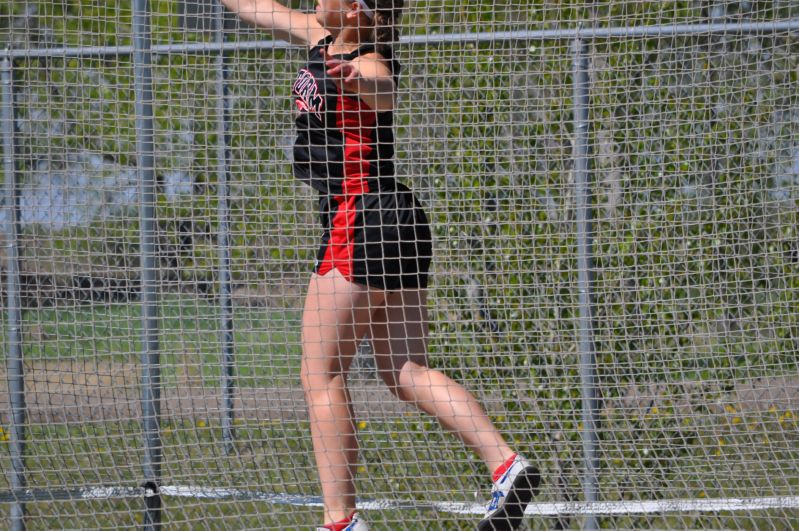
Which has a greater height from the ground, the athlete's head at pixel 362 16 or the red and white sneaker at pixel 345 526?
the athlete's head at pixel 362 16

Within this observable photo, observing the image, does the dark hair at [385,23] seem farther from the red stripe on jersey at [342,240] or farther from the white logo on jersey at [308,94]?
the red stripe on jersey at [342,240]

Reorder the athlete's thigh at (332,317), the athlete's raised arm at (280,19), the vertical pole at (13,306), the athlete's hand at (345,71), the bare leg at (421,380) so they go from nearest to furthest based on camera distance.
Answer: the athlete's hand at (345,71)
the athlete's thigh at (332,317)
the bare leg at (421,380)
the athlete's raised arm at (280,19)
the vertical pole at (13,306)

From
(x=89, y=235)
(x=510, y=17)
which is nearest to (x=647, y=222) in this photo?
(x=510, y=17)

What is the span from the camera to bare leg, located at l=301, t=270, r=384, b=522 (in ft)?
8.68

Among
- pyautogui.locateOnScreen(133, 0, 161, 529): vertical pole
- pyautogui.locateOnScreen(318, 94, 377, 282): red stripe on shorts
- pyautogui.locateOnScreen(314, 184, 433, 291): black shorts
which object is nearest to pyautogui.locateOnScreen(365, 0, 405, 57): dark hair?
pyautogui.locateOnScreen(318, 94, 377, 282): red stripe on shorts

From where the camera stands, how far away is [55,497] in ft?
11.1

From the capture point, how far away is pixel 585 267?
331cm

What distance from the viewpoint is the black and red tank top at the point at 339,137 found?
2.71 meters

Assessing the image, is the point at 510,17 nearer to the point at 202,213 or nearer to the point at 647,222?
the point at 647,222

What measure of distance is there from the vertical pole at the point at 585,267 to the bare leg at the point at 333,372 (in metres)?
0.96

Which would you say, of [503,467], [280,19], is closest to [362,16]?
[280,19]

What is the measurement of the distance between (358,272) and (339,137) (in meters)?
0.41

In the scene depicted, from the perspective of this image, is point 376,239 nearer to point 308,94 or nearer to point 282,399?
point 308,94

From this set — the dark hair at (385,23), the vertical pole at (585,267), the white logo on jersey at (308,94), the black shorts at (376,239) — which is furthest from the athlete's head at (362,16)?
the vertical pole at (585,267)
